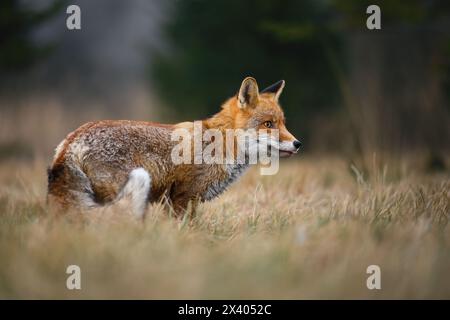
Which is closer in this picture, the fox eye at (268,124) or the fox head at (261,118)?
the fox head at (261,118)

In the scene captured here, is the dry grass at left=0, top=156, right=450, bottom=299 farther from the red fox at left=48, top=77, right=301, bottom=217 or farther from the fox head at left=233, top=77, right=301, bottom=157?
the fox head at left=233, top=77, right=301, bottom=157

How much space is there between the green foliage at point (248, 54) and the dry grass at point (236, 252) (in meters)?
7.33

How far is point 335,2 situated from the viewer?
1044 centimetres

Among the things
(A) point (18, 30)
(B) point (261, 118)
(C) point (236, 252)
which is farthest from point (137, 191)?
(A) point (18, 30)

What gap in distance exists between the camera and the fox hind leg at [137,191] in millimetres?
4676

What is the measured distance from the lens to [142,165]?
5.07 m

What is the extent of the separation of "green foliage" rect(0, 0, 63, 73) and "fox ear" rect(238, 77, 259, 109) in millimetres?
7599

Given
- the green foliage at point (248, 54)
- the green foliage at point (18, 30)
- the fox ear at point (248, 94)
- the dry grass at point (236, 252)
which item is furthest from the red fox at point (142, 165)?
the green foliage at point (18, 30)

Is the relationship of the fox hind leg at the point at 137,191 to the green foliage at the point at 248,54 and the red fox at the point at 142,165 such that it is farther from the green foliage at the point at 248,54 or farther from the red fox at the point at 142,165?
the green foliage at the point at 248,54

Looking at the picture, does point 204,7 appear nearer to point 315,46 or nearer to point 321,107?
point 315,46

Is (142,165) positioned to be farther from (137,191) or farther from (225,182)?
(225,182)

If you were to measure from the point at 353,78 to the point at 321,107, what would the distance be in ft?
3.53
